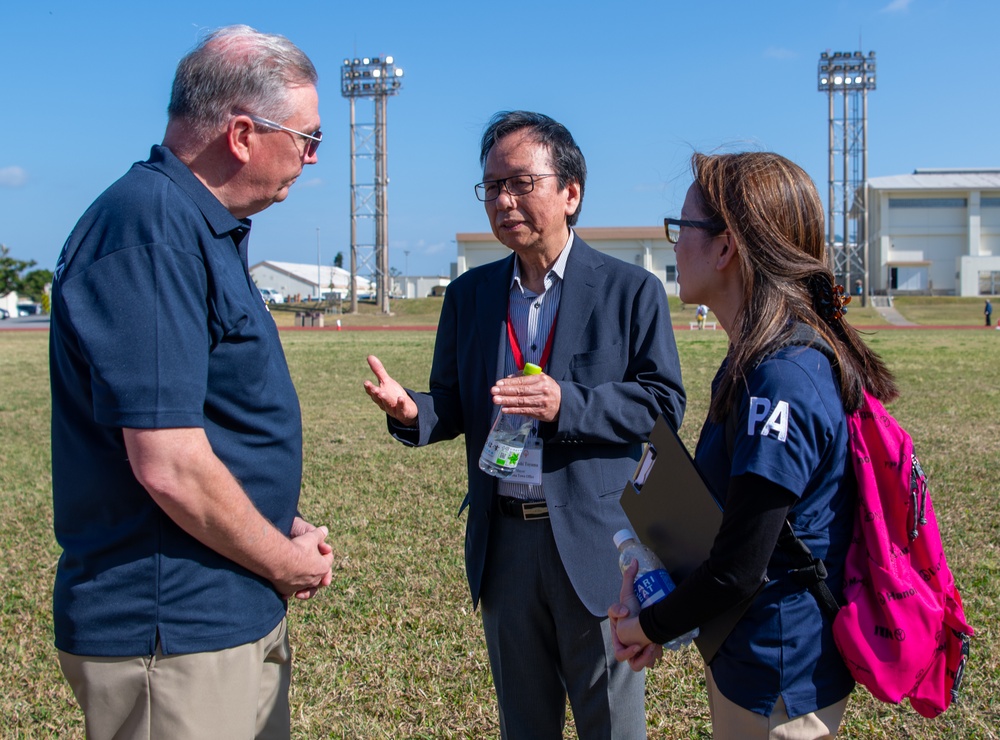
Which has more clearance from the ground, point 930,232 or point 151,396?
point 930,232

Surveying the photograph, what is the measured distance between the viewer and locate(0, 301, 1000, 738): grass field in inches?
154

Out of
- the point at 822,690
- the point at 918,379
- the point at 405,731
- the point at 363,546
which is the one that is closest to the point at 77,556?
the point at 822,690

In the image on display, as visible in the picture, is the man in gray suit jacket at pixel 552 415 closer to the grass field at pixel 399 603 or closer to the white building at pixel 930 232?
the grass field at pixel 399 603

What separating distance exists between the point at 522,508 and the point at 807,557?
3.78 ft

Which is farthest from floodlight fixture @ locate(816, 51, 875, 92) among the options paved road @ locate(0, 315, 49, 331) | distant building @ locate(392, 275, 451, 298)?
paved road @ locate(0, 315, 49, 331)

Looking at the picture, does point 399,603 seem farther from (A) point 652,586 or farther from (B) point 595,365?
(A) point 652,586

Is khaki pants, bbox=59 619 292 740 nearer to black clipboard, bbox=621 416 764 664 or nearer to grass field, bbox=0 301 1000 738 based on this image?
black clipboard, bbox=621 416 764 664

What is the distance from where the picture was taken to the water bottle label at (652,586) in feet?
7.09

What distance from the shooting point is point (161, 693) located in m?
2.09

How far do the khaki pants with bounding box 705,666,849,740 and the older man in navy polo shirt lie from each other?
3.73 ft

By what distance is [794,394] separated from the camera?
6.18ft

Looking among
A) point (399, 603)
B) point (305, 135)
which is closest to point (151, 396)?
point (305, 135)

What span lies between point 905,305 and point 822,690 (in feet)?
218

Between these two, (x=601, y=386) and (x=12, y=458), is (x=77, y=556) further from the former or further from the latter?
(x=12, y=458)
